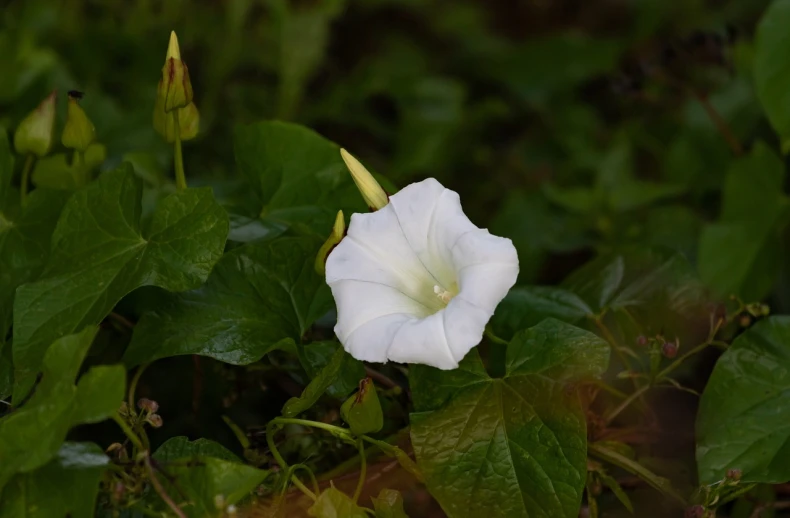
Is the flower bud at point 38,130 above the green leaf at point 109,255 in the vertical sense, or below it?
above

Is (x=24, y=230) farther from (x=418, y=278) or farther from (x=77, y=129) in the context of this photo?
(x=418, y=278)

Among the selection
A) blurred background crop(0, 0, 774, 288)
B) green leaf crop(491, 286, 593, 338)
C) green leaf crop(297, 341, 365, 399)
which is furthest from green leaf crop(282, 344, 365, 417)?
blurred background crop(0, 0, 774, 288)

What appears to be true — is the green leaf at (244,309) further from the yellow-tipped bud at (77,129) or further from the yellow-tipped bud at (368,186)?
the yellow-tipped bud at (77,129)

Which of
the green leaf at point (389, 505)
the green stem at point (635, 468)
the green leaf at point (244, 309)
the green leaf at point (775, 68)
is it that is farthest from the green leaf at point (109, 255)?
the green leaf at point (775, 68)

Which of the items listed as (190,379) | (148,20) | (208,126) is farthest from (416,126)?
(190,379)

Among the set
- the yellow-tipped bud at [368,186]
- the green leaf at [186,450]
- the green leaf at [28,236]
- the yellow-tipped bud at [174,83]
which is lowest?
the green leaf at [186,450]

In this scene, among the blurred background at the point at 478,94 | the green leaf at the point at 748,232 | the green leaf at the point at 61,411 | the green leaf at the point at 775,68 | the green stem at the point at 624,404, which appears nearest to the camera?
the green leaf at the point at 61,411

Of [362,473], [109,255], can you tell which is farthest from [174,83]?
[362,473]
